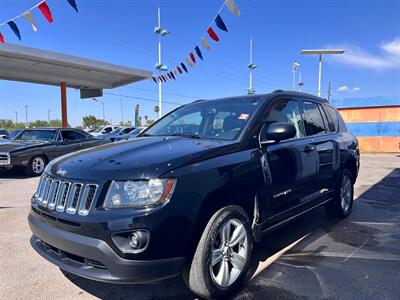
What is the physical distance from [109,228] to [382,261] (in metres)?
3.13

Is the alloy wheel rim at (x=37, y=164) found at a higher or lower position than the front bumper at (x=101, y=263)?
lower

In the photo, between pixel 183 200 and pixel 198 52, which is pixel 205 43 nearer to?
pixel 198 52

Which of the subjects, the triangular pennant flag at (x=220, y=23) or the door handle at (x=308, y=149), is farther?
the triangular pennant flag at (x=220, y=23)

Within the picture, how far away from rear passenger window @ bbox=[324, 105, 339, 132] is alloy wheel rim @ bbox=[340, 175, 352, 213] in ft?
2.70

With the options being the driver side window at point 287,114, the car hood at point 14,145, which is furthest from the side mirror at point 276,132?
the car hood at point 14,145

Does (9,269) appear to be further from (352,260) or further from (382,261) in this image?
(382,261)

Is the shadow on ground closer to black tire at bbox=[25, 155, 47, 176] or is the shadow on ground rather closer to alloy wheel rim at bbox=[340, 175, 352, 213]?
alloy wheel rim at bbox=[340, 175, 352, 213]

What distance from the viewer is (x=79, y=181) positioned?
2713mm

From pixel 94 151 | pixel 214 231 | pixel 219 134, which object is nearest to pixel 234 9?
pixel 219 134

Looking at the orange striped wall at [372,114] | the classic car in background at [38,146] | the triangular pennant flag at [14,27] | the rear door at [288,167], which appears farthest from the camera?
the orange striped wall at [372,114]

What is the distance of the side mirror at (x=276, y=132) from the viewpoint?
132 inches

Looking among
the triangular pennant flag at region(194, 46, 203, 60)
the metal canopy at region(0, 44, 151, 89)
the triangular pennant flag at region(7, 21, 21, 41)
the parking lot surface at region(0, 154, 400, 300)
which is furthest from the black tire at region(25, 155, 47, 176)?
the metal canopy at region(0, 44, 151, 89)

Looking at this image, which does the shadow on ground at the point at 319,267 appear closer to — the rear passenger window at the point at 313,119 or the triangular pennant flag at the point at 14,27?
the rear passenger window at the point at 313,119

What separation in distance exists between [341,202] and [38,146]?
28.4 ft
